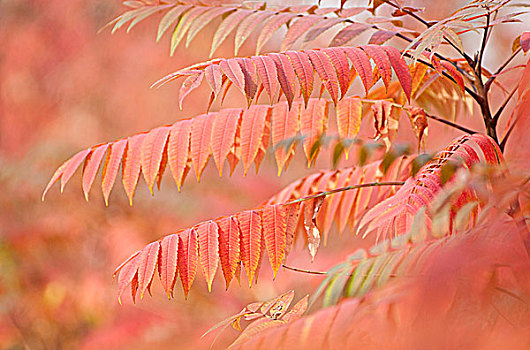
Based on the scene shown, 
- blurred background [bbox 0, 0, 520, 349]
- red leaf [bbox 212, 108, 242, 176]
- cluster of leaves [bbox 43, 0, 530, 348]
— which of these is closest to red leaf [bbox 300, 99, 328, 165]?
cluster of leaves [bbox 43, 0, 530, 348]

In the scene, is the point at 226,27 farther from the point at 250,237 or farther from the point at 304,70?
the point at 250,237

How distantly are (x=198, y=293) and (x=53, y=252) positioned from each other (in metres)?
0.69

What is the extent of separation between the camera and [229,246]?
67 centimetres

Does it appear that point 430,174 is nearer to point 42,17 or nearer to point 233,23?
point 233,23

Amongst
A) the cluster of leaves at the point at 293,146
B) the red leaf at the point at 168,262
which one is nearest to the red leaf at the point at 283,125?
the cluster of leaves at the point at 293,146

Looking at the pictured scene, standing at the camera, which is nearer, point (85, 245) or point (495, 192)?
point (495, 192)

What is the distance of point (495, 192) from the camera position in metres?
0.31

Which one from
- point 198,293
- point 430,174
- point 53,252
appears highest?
→ point 430,174

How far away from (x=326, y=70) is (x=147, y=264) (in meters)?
0.33

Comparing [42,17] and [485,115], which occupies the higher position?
[485,115]

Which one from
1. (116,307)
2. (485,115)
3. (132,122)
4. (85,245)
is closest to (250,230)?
(485,115)

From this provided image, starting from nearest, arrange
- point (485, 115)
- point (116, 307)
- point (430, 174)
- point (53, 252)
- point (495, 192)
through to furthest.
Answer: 1. point (495, 192)
2. point (430, 174)
3. point (485, 115)
4. point (116, 307)
5. point (53, 252)

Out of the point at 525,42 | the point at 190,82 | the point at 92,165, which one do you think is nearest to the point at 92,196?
the point at 92,165

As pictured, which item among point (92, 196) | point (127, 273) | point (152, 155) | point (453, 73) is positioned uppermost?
point (453, 73)
